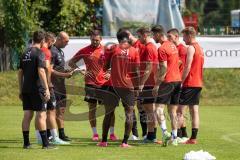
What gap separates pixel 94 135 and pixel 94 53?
1714 millimetres

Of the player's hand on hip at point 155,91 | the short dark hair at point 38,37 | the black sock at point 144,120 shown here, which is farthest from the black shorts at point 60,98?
the player's hand on hip at point 155,91

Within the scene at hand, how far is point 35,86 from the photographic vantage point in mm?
13625

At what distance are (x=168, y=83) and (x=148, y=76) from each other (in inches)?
18.6

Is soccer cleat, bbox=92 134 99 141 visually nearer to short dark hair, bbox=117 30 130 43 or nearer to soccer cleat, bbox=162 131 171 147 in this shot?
soccer cleat, bbox=162 131 171 147

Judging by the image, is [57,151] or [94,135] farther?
[94,135]

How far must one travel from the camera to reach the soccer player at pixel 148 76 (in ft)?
48.3

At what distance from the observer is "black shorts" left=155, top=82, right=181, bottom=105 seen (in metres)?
14.5

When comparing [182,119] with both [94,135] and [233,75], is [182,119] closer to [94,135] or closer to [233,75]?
[94,135]

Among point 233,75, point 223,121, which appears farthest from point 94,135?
point 233,75

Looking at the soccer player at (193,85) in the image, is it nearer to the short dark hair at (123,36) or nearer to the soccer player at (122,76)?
the soccer player at (122,76)

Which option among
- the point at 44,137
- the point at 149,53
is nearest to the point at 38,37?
the point at 44,137

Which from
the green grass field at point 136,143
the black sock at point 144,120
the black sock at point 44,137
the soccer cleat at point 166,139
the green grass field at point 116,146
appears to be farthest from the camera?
the black sock at point 144,120

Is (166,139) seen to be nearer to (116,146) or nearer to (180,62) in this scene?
(116,146)

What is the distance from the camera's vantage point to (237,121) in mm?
19875
